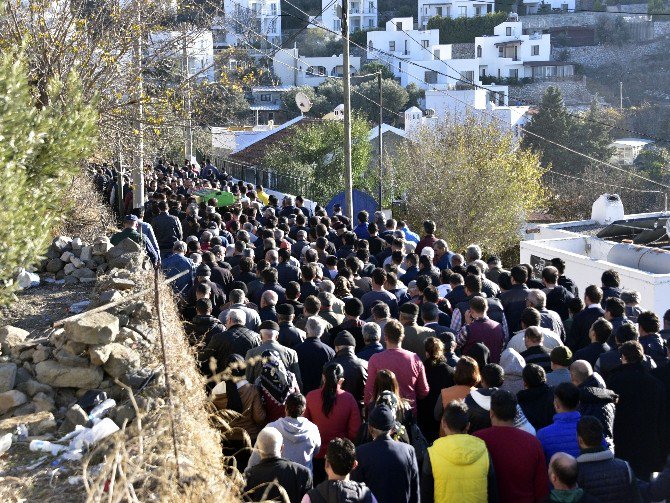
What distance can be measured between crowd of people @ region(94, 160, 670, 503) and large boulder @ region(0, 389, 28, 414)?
1788mm

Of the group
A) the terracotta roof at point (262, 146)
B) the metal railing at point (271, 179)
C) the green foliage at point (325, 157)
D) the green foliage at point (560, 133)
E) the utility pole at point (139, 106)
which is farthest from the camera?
the green foliage at point (560, 133)

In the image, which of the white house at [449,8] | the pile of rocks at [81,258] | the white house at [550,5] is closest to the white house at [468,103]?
the pile of rocks at [81,258]

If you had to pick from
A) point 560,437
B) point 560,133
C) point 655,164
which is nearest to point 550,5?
point 560,133

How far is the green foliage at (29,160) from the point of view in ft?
28.8

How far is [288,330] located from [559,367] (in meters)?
2.73

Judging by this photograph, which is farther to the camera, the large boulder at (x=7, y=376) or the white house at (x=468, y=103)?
the white house at (x=468, y=103)

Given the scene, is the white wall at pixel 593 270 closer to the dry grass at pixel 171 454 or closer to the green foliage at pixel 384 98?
the dry grass at pixel 171 454

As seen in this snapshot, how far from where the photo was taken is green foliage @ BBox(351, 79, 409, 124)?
6538 cm

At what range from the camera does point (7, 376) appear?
9047 mm

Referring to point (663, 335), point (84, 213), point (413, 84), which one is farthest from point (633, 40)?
point (663, 335)

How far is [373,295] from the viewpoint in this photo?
10.3m

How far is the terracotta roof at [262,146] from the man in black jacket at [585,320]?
113ft

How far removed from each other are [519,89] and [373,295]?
258 ft

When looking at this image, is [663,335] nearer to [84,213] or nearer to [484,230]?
[84,213]
